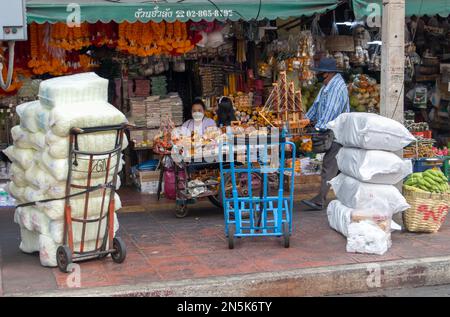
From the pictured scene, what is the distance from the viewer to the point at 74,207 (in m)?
6.39

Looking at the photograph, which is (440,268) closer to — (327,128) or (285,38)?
(327,128)

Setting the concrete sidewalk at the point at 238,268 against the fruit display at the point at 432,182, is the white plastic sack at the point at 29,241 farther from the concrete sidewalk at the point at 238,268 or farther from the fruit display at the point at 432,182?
the fruit display at the point at 432,182

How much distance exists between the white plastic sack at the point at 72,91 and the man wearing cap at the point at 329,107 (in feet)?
10.3

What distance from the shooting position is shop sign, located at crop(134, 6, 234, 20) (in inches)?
322

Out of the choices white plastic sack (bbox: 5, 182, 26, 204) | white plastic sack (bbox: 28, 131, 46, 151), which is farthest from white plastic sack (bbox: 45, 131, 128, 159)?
white plastic sack (bbox: 5, 182, 26, 204)

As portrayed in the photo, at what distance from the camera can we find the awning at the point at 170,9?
25.8ft

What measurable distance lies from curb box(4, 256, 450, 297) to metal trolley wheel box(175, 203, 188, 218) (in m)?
2.56

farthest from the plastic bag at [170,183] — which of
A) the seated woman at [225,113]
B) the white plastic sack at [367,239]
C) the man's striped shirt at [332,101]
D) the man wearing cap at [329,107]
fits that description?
the white plastic sack at [367,239]

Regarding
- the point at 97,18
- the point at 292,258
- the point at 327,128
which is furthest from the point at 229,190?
the point at 97,18

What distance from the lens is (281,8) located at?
8.49 meters

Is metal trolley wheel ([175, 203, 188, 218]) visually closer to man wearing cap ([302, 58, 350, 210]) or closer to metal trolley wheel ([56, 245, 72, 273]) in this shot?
man wearing cap ([302, 58, 350, 210])

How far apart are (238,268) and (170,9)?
11.3 feet

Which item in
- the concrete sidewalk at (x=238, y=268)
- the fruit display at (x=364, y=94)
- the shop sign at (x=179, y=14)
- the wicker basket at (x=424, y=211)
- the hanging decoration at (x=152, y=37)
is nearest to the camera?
the concrete sidewalk at (x=238, y=268)

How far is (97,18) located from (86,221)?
2.76m
